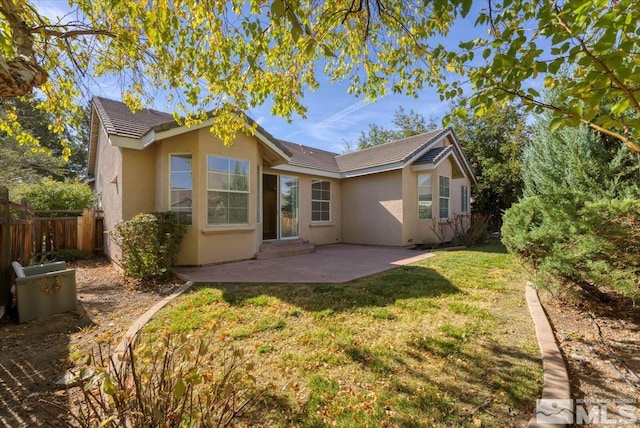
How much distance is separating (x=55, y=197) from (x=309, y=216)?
33.1ft

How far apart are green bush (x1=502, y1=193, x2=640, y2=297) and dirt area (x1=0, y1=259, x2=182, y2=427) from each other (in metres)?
5.34

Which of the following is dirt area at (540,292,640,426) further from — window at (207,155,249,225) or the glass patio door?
the glass patio door

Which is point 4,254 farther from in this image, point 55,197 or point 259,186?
point 55,197

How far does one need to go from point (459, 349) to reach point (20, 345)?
5.47 metres

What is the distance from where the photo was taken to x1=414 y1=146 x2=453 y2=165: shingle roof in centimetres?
1212

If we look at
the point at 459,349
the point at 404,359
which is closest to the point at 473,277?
the point at 459,349

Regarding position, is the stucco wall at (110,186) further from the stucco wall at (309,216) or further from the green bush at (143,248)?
the stucco wall at (309,216)

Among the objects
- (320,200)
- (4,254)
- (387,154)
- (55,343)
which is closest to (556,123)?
(55,343)

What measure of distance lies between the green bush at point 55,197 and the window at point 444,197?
1577 cm

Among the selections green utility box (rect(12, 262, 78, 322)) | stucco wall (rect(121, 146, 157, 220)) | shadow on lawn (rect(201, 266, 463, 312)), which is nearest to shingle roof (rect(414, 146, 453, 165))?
shadow on lawn (rect(201, 266, 463, 312))

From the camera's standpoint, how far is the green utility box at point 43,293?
170 inches

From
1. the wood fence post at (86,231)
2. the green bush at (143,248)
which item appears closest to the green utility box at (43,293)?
the green bush at (143,248)

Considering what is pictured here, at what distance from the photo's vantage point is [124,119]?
909 cm

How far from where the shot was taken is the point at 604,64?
175 centimetres
